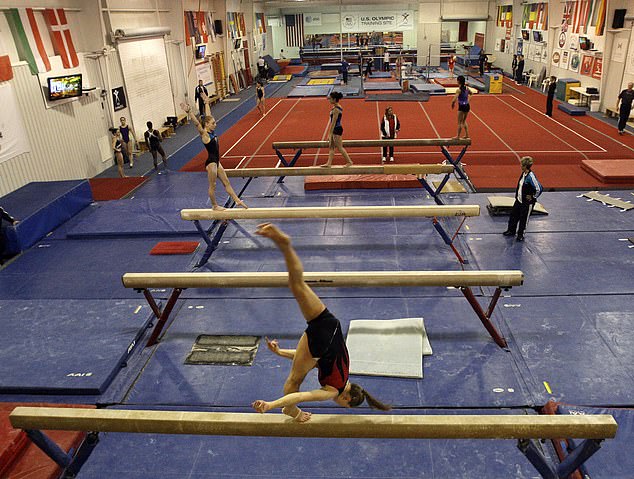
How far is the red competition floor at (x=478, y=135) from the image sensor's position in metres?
11.6

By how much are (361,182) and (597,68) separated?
13.4 meters

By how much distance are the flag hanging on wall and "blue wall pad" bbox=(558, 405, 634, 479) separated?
503 inches

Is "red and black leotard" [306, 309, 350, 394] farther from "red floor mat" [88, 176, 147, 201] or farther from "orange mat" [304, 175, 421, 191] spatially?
"red floor mat" [88, 176, 147, 201]

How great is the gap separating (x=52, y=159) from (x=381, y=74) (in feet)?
74.4

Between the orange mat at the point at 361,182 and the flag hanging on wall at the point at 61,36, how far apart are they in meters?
6.95

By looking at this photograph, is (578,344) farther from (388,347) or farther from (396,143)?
(396,143)

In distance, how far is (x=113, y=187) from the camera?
1168 centimetres

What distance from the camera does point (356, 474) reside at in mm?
3816

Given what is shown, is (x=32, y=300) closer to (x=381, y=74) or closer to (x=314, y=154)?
(x=314, y=154)

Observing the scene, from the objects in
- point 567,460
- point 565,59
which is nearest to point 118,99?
point 567,460

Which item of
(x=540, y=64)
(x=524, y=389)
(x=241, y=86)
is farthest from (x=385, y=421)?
(x=241, y=86)

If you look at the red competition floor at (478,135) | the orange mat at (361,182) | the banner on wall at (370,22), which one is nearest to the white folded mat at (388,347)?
the orange mat at (361,182)

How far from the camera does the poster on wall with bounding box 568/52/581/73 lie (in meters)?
19.8

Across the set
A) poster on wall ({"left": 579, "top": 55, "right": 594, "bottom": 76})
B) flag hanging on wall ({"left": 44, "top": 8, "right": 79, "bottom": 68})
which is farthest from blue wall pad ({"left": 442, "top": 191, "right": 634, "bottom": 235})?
poster on wall ({"left": 579, "top": 55, "right": 594, "bottom": 76})
